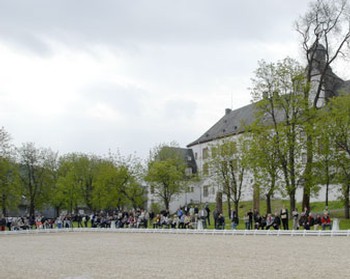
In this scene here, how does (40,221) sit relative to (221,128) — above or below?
below

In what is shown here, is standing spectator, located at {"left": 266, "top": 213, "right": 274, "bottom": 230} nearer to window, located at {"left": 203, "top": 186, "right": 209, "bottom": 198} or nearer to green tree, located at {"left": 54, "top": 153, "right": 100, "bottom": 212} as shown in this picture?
green tree, located at {"left": 54, "top": 153, "right": 100, "bottom": 212}

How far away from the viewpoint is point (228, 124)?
76.1 metres

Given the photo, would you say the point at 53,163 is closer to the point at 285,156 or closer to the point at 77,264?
the point at 285,156

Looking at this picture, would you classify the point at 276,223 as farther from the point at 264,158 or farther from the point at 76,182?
the point at 76,182

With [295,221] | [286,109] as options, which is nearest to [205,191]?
[286,109]

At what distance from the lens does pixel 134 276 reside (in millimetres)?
13055

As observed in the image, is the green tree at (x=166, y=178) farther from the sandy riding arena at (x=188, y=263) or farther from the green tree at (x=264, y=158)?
the sandy riding arena at (x=188, y=263)

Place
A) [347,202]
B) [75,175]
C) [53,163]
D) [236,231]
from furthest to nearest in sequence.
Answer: [53,163] < [75,175] < [347,202] < [236,231]

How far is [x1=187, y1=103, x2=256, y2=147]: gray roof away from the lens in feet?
239

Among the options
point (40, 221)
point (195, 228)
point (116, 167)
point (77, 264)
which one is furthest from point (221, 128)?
point (77, 264)

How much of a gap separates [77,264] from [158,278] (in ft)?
14.5

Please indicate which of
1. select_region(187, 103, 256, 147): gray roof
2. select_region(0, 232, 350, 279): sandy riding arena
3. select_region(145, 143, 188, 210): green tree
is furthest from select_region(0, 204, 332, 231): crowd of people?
select_region(187, 103, 256, 147): gray roof

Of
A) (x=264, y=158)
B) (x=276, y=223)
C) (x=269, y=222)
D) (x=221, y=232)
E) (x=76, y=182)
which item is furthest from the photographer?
(x=76, y=182)

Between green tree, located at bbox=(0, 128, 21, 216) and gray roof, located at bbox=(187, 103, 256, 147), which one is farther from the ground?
gray roof, located at bbox=(187, 103, 256, 147)
